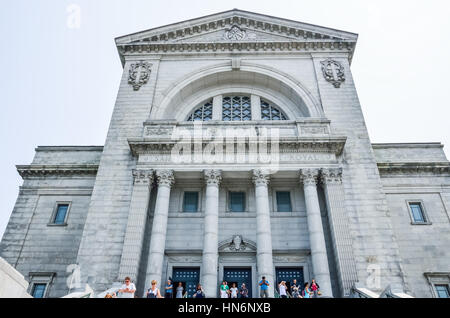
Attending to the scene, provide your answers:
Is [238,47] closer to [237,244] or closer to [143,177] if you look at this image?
[143,177]

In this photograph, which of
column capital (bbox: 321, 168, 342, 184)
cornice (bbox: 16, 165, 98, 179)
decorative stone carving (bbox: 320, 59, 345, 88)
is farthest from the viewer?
decorative stone carving (bbox: 320, 59, 345, 88)

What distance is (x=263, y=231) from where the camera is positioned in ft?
63.2

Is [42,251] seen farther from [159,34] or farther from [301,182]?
[159,34]

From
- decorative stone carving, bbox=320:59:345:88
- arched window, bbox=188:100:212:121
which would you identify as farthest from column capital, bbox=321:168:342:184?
arched window, bbox=188:100:212:121

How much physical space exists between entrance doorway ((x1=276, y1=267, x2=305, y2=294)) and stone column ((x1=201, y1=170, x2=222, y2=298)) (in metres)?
3.77

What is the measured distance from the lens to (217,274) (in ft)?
64.4

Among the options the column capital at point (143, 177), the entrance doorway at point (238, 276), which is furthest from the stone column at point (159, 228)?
the entrance doorway at point (238, 276)

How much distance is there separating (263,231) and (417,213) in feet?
34.7

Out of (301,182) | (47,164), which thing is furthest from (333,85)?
(47,164)

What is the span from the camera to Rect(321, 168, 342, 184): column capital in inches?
813

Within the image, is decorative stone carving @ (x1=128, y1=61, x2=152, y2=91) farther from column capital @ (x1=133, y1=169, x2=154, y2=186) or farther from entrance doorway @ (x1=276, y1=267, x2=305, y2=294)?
entrance doorway @ (x1=276, y1=267, x2=305, y2=294)

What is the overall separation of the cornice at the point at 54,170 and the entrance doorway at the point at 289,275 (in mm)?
13762

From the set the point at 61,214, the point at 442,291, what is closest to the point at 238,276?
the point at 442,291
